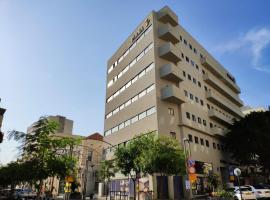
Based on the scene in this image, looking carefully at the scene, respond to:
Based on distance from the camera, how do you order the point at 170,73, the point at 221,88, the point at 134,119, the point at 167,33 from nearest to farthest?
the point at 170,73, the point at 134,119, the point at 167,33, the point at 221,88

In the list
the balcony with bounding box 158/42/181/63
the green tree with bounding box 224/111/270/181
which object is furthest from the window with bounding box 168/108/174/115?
the green tree with bounding box 224/111/270/181

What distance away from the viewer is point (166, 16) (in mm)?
43344

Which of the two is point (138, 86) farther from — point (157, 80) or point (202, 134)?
point (202, 134)

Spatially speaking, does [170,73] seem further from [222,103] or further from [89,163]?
[89,163]

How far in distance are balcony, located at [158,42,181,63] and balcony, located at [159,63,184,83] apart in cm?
226

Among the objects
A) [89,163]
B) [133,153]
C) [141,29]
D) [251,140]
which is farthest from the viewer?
[89,163]

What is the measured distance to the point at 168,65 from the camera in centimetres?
3862

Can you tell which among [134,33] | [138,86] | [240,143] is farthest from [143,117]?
[240,143]

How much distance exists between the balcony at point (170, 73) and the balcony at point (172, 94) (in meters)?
2.23

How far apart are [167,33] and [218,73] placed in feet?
74.1

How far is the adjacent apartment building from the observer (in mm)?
37250

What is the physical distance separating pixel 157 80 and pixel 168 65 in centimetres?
295

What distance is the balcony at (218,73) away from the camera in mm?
53281

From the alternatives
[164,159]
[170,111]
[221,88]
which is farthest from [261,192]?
[221,88]
